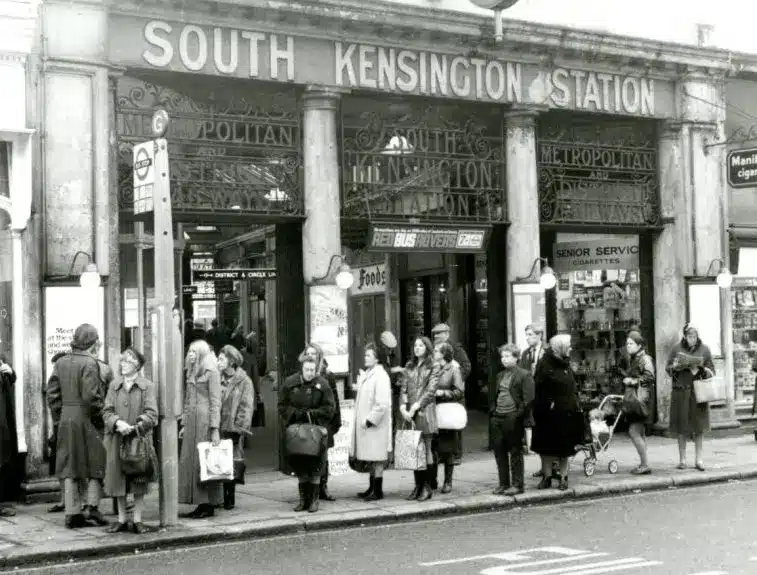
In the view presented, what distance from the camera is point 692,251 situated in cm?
1786

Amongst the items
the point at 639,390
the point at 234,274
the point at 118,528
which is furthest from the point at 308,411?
the point at 234,274

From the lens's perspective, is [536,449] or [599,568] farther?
A: [536,449]

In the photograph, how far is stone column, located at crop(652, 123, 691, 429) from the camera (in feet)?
58.6

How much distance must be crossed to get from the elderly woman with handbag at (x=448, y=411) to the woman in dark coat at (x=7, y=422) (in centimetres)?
452

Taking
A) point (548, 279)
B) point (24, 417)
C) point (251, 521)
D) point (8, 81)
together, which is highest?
point (8, 81)

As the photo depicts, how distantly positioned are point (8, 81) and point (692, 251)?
35.1 feet

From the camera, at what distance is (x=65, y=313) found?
12.5 metres

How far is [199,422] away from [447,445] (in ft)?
9.49

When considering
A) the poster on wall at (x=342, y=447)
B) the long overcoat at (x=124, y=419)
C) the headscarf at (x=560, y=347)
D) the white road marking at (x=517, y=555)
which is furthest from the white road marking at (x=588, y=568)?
the headscarf at (x=560, y=347)

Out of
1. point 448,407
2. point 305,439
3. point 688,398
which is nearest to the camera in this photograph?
point 305,439

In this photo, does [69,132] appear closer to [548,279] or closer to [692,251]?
[548,279]

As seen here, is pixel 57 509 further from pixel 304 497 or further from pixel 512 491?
pixel 512 491

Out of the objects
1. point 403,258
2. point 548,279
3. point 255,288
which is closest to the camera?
point 548,279

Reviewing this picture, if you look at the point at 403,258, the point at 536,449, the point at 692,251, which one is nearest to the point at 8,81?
the point at 536,449
